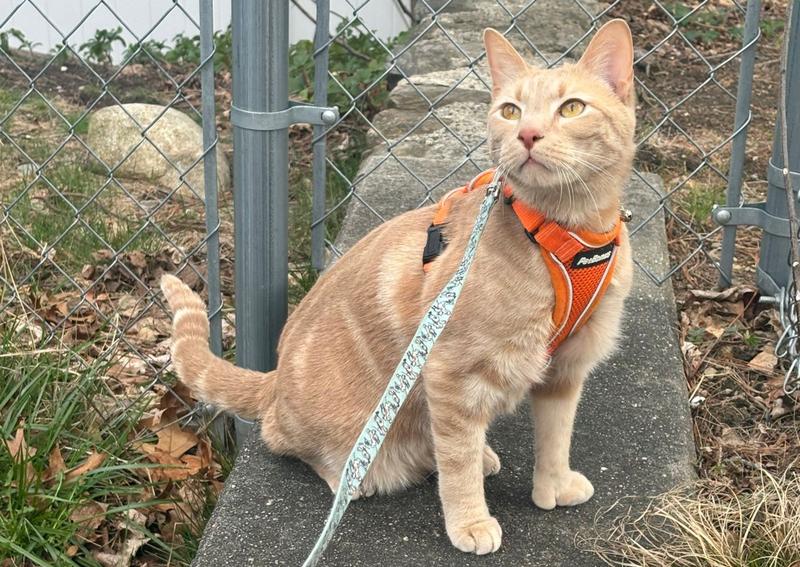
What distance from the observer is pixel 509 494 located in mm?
2303

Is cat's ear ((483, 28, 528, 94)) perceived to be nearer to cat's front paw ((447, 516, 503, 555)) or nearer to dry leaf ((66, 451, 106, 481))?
cat's front paw ((447, 516, 503, 555))

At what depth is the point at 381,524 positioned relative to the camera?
7.23 feet

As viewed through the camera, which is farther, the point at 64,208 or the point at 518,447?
the point at 64,208

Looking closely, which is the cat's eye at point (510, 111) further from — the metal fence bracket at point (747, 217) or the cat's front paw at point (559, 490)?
the metal fence bracket at point (747, 217)

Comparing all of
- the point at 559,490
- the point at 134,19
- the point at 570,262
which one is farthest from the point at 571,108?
the point at 134,19

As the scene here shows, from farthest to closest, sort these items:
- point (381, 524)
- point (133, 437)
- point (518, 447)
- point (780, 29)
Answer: point (780, 29) → point (133, 437) → point (518, 447) → point (381, 524)

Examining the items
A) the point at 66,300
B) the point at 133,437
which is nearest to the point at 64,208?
the point at 66,300

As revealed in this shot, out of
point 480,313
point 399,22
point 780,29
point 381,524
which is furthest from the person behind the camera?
point 399,22

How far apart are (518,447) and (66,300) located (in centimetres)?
188

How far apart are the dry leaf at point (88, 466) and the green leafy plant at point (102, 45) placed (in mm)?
3557

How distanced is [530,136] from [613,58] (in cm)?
29

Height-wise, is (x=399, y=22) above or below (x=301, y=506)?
above

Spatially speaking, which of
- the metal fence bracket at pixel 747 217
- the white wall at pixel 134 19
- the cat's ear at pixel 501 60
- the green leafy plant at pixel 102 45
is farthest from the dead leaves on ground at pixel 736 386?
the green leafy plant at pixel 102 45

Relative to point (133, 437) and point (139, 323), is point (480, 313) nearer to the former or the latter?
point (133, 437)
